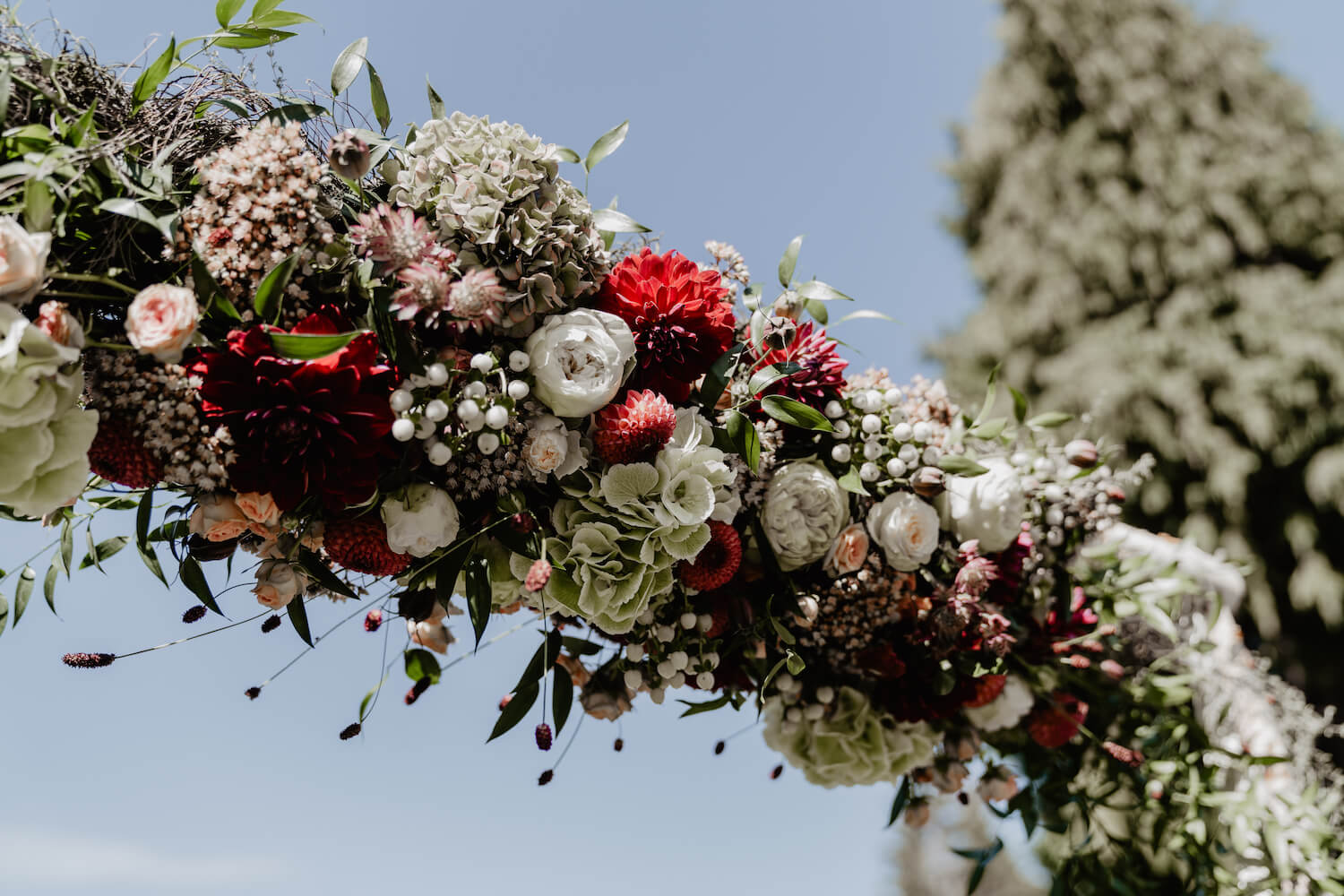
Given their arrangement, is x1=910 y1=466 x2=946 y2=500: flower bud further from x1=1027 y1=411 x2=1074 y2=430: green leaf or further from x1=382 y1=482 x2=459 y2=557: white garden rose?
x1=382 y1=482 x2=459 y2=557: white garden rose

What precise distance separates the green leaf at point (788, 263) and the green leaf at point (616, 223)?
0.71ft

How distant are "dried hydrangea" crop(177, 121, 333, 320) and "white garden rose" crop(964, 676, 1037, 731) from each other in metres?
1.19

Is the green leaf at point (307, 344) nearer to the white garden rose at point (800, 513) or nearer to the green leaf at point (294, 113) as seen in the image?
the green leaf at point (294, 113)

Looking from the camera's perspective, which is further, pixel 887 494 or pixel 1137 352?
pixel 1137 352

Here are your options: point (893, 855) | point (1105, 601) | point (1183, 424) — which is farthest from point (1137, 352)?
point (1105, 601)

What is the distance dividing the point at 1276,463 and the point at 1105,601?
13.0 ft

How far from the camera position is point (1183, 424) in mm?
4746

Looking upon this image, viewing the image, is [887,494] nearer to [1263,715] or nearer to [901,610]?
[901,610]

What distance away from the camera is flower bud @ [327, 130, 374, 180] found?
2.70ft

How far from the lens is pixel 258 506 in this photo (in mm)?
845

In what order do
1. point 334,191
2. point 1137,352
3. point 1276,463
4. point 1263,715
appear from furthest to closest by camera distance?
1. point 1137,352
2. point 1276,463
3. point 1263,715
4. point 334,191

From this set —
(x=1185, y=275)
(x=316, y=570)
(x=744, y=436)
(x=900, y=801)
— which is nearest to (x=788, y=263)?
(x=744, y=436)

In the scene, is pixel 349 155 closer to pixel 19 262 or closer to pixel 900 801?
pixel 19 262

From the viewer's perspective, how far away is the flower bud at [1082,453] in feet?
4.33
